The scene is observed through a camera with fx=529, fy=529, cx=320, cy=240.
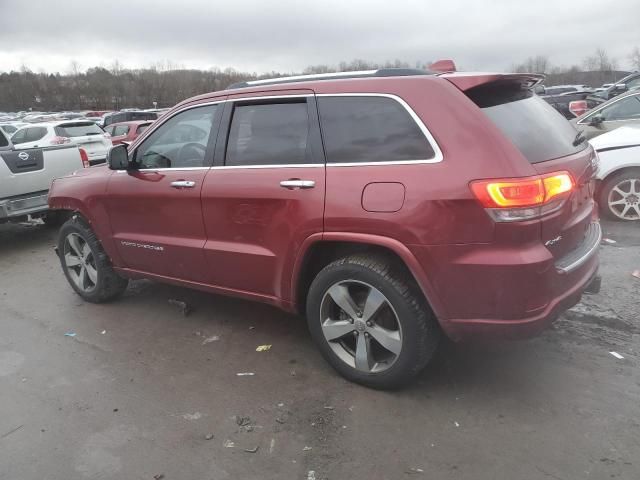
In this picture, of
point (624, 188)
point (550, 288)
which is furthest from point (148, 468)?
point (624, 188)

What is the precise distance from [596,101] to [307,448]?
56.9 feet

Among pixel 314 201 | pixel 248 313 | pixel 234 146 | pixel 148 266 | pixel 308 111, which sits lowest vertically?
pixel 248 313

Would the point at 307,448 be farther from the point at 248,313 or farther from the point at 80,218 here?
the point at 80,218

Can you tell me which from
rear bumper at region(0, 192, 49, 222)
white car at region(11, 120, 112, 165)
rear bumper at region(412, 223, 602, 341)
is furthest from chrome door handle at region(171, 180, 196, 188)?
white car at region(11, 120, 112, 165)

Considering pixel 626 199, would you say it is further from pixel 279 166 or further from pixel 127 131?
pixel 127 131

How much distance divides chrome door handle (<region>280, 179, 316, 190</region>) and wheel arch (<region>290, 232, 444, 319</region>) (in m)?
0.31

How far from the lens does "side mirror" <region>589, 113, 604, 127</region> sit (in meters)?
7.96

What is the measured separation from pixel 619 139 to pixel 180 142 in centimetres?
543

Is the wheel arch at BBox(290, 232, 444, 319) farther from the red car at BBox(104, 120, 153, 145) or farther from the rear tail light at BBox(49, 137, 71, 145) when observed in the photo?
the red car at BBox(104, 120, 153, 145)

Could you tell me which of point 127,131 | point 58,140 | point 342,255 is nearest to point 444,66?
point 342,255

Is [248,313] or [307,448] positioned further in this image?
[248,313]

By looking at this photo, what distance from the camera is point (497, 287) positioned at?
269cm

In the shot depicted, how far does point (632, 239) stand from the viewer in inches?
229

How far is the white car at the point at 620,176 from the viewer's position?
20.8 feet
